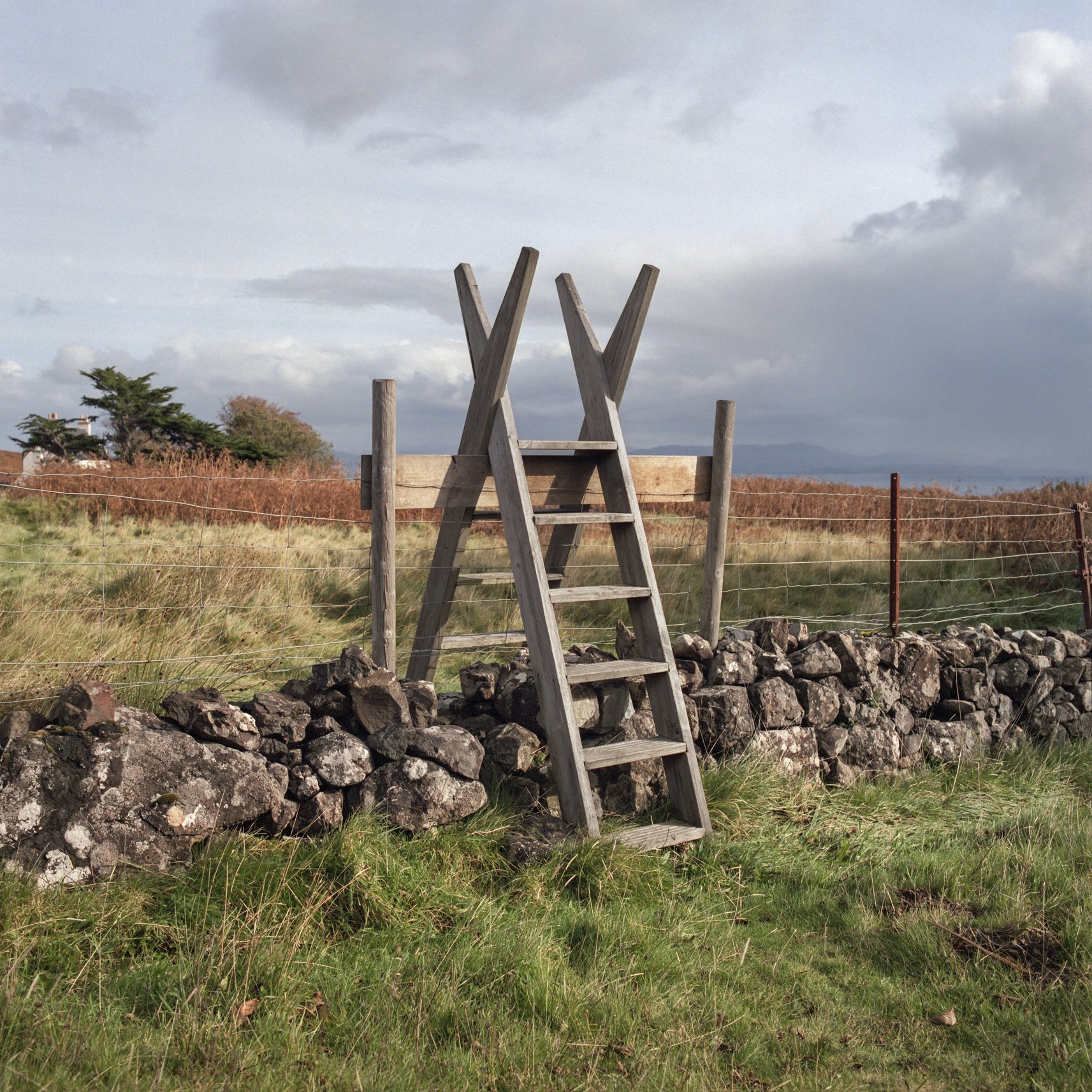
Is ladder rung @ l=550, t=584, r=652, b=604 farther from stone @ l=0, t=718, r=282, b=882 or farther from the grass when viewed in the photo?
stone @ l=0, t=718, r=282, b=882

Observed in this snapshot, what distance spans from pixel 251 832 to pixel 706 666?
2862 millimetres

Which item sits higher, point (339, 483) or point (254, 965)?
point (339, 483)

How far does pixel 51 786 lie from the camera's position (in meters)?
3.67

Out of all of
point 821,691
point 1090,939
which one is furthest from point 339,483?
point 1090,939

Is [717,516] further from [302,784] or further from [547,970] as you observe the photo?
[547,970]

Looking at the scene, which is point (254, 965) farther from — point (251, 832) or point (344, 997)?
point (251, 832)

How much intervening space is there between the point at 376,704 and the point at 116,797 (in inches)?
46.7

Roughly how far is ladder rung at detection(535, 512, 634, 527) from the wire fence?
0.85 metres

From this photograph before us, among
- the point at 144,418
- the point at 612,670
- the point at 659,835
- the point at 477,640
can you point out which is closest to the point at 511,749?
the point at 612,670

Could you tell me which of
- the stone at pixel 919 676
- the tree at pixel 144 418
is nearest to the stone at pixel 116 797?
the stone at pixel 919 676

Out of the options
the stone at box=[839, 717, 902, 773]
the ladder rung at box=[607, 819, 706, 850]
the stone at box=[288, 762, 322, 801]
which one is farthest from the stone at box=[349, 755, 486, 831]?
the stone at box=[839, 717, 902, 773]

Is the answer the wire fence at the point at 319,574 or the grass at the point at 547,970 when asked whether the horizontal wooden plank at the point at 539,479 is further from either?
the grass at the point at 547,970

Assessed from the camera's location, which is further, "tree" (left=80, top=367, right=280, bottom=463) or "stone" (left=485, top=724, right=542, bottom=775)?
"tree" (left=80, top=367, right=280, bottom=463)

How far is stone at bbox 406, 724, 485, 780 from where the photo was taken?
14.2ft
